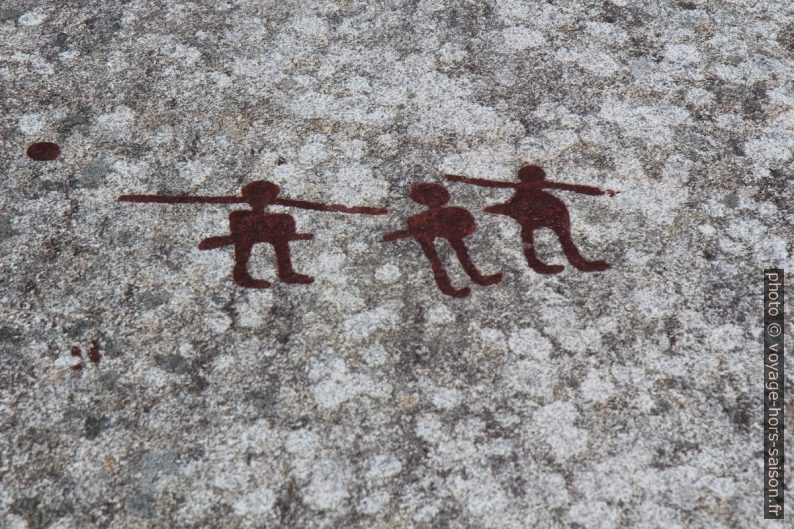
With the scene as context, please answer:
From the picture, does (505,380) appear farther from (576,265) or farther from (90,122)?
(90,122)

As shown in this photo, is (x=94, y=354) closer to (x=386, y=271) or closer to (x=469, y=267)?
(x=386, y=271)

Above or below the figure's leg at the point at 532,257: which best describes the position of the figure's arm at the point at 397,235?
below

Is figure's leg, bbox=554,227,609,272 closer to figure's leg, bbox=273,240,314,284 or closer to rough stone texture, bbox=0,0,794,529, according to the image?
rough stone texture, bbox=0,0,794,529

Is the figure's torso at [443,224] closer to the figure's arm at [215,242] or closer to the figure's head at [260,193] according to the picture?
the figure's head at [260,193]

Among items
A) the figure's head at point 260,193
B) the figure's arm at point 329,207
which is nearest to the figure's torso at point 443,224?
→ the figure's arm at point 329,207

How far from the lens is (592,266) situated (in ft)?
7.51

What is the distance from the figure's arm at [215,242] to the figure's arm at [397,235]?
1.62ft

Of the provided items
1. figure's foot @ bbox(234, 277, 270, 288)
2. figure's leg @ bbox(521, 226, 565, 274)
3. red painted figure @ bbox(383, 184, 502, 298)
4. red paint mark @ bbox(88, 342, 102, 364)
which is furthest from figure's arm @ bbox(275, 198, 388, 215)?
red paint mark @ bbox(88, 342, 102, 364)

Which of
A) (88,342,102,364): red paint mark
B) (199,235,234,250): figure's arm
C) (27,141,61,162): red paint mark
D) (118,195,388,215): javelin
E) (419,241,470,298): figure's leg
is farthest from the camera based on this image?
(27,141,61,162): red paint mark

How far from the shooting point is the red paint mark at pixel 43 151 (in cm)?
262

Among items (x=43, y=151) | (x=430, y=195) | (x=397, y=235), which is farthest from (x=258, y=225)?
(x=43, y=151)

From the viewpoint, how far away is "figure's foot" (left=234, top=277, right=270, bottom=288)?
2.28 m

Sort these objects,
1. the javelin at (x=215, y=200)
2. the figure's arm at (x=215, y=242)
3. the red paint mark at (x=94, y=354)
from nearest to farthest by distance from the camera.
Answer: the red paint mark at (x=94, y=354) → the figure's arm at (x=215, y=242) → the javelin at (x=215, y=200)

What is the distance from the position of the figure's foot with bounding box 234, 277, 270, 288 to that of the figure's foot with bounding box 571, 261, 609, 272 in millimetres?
949
